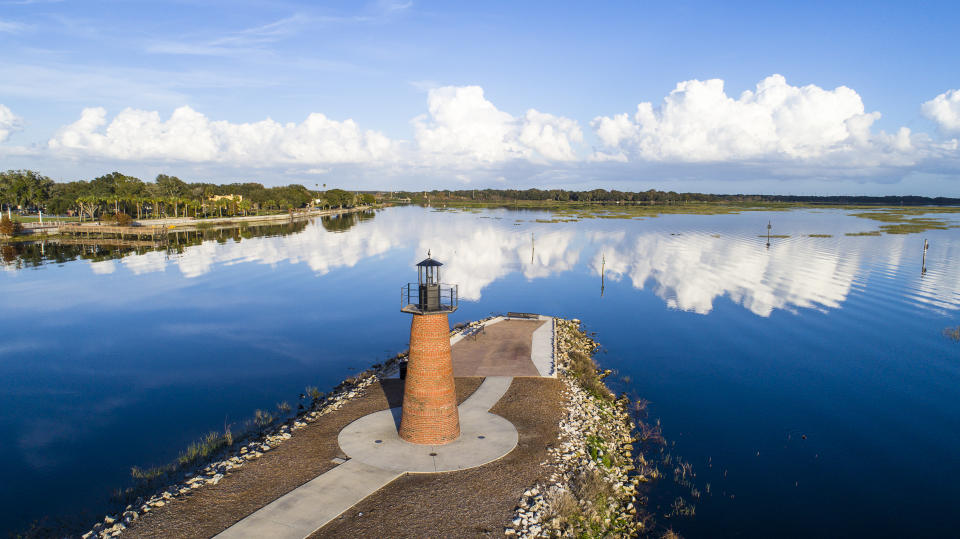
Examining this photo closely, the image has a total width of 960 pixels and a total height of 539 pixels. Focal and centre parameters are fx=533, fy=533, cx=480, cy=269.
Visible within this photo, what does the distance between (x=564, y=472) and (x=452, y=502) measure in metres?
3.73

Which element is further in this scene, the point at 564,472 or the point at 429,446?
the point at 429,446

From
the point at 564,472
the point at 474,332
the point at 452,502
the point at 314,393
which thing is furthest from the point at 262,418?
the point at 474,332

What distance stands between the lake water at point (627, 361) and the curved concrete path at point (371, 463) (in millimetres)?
5600

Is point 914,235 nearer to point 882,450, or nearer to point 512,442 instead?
point 882,450

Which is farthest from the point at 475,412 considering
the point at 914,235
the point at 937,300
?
the point at 914,235

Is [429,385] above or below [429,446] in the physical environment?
above

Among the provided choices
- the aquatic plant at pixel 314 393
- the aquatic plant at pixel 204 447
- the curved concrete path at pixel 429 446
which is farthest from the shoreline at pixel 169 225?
the curved concrete path at pixel 429 446

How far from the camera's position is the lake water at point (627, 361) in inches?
651

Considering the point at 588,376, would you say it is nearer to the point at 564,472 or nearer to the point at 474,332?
the point at 474,332

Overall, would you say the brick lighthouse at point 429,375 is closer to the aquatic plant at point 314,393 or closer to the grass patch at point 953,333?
the aquatic plant at point 314,393

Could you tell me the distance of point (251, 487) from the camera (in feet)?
45.1

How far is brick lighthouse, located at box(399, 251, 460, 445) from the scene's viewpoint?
1545cm

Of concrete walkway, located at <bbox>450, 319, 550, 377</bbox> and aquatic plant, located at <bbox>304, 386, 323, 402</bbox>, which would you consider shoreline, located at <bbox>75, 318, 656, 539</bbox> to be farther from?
concrete walkway, located at <bbox>450, 319, 550, 377</bbox>

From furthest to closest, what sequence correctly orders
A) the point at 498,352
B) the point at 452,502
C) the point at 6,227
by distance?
A: the point at 6,227 → the point at 498,352 → the point at 452,502
